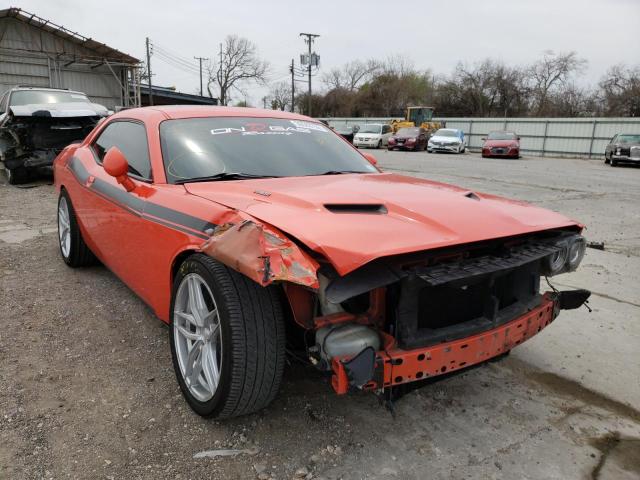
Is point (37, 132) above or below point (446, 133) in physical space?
below

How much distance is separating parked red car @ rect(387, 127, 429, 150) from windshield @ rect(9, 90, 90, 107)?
17905 mm

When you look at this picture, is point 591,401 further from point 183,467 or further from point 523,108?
point 523,108

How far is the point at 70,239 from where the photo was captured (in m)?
4.35

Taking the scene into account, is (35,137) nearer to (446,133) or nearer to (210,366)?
(210,366)

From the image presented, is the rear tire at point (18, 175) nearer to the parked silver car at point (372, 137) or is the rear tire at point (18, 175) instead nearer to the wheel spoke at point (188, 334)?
the wheel spoke at point (188, 334)

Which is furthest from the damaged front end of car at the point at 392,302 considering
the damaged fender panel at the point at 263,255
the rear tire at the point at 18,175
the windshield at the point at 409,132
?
the windshield at the point at 409,132

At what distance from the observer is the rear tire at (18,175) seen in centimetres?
978

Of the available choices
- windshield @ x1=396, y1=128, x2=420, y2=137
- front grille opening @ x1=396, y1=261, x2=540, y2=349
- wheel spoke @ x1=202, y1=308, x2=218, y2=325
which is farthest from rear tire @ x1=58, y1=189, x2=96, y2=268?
windshield @ x1=396, y1=128, x2=420, y2=137

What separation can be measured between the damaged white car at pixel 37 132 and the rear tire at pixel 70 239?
224 inches

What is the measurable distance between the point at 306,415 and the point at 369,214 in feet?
3.35

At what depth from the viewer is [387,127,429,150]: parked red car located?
1038 inches

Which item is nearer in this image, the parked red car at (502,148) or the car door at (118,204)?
the car door at (118,204)

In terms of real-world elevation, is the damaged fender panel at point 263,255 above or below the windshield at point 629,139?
below

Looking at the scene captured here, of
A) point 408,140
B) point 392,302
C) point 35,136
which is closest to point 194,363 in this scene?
point 392,302
